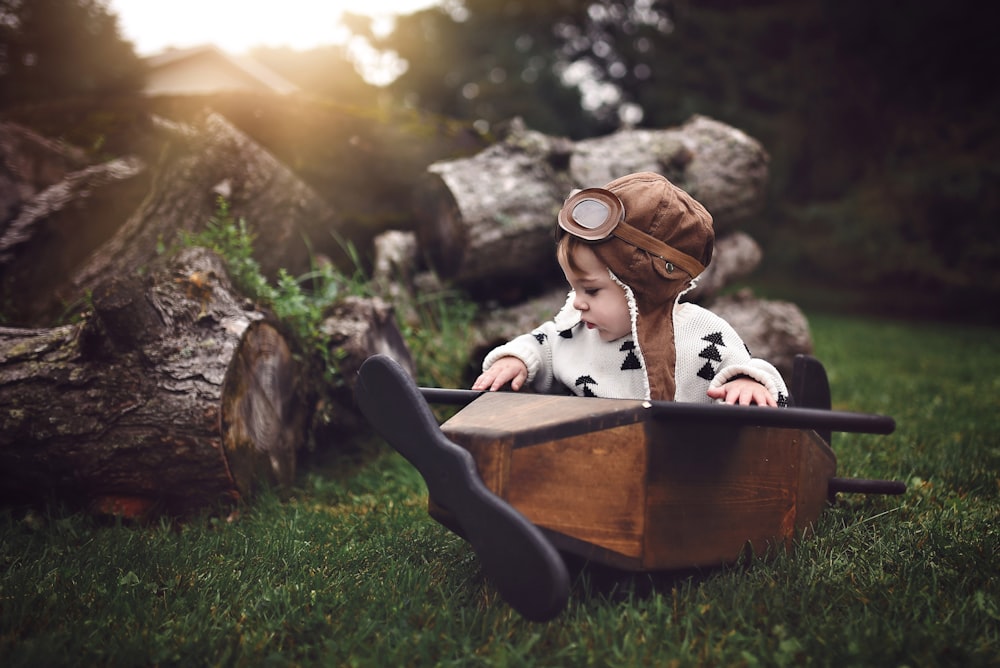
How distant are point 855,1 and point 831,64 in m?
1.05

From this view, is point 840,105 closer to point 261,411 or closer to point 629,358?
point 629,358

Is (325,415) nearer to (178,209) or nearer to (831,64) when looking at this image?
(178,209)

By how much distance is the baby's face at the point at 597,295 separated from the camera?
1992 mm

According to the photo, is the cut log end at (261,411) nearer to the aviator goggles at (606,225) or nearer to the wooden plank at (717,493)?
the aviator goggles at (606,225)

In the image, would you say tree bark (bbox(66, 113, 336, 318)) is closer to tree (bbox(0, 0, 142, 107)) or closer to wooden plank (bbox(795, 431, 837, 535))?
wooden plank (bbox(795, 431, 837, 535))

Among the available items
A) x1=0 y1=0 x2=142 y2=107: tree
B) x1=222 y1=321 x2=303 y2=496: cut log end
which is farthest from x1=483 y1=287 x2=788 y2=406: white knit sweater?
x1=0 y1=0 x2=142 y2=107: tree

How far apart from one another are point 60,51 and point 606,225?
10.1 metres

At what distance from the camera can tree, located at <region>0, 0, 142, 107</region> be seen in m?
8.38

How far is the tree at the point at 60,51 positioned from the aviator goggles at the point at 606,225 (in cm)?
836

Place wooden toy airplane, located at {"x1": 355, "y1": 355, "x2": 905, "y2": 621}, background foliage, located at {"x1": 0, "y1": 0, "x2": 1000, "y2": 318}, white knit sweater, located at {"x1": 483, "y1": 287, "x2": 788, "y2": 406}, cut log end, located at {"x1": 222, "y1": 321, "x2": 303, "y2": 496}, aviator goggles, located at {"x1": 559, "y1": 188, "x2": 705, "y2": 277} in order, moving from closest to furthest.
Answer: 1. wooden toy airplane, located at {"x1": 355, "y1": 355, "x2": 905, "y2": 621}
2. aviator goggles, located at {"x1": 559, "y1": 188, "x2": 705, "y2": 277}
3. white knit sweater, located at {"x1": 483, "y1": 287, "x2": 788, "y2": 406}
4. cut log end, located at {"x1": 222, "y1": 321, "x2": 303, "y2": 496}
5. background foliage, located at {"x1": 0, "y1": 0, "x2": 1000, "y2": 318}

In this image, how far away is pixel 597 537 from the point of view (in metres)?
1.62

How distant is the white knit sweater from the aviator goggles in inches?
5.8

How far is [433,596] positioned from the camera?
1.80 metres

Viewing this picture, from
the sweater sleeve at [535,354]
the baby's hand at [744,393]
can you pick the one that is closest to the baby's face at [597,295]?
the sweater sleeve at [535,354]
